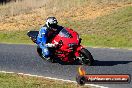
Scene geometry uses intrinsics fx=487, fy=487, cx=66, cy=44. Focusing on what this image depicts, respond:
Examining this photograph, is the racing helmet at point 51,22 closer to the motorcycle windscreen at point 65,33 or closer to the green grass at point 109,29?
the motorcycle windscreen at point 65,33

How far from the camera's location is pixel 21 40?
29.2m

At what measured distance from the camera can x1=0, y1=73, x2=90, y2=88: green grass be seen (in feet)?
43.2

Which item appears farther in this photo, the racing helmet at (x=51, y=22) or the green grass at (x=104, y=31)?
the green grass at (x=104, y=31)

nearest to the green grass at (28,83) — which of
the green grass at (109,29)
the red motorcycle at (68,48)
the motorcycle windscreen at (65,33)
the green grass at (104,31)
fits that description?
the red motorcycle at (68,48)

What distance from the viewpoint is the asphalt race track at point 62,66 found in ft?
51.0

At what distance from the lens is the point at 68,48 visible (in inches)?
Answer: 665

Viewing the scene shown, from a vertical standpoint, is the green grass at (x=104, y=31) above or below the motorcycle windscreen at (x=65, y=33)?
below

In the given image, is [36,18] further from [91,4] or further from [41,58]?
[41,58]

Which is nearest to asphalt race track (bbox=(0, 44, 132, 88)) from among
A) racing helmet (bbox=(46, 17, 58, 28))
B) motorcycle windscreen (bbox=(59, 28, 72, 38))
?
motorcycle windscreen (bbox=(59, 28, 72, 38))

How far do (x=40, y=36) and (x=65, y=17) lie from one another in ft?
60.3

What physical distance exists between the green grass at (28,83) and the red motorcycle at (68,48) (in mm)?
2445

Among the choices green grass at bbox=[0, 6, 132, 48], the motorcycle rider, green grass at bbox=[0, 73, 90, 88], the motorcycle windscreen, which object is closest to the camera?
green grass at bbox=[0, 73, 90, 88]

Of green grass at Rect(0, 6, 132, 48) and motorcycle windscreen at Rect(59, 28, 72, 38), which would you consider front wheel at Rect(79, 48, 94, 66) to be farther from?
green grass at Rect(0, 6, 132, 48)

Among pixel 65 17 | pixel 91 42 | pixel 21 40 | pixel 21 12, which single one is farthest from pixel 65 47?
pixel 21 12
